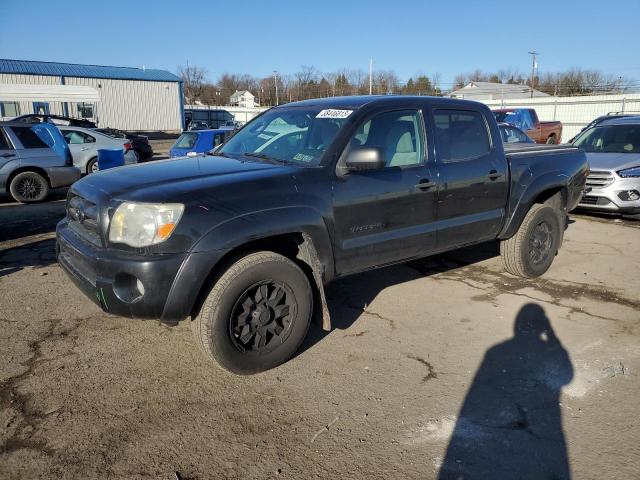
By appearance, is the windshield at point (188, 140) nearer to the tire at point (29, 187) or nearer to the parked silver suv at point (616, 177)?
the tire at point (29, 187)

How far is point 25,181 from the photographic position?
10.1m

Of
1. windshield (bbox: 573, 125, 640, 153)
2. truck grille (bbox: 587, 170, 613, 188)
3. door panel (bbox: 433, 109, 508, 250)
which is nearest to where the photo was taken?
door panel (bbox: 433, 109, 508, 250)

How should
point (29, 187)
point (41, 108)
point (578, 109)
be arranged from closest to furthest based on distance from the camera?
point (29, 187) → point (578, 109) → point (41, 108)

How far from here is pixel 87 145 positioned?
13.7 meters

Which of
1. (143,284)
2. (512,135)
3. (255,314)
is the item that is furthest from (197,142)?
(143,284)

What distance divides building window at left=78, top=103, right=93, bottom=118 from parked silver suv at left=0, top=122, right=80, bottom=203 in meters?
28.7

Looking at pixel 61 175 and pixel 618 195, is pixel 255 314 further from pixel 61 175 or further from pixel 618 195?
pixel 61 175

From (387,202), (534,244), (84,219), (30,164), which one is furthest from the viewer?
(30,164)

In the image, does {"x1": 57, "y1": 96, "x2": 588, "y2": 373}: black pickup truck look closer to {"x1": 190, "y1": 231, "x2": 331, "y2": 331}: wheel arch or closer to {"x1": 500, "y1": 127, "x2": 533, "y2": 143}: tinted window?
{"x1": 190, "y1": 231, "x2": 331, "y2": 331}: wheel arch

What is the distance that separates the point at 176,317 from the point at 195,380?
0.55 metres

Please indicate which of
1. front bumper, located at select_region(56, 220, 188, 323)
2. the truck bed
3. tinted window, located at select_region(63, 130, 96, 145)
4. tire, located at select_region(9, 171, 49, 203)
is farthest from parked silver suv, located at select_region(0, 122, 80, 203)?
the truck bed

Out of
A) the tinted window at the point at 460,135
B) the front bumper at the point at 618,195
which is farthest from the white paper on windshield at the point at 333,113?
the front bumper at the point at 618,195

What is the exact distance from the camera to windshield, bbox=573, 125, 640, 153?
9484 mm

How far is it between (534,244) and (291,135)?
306cm
